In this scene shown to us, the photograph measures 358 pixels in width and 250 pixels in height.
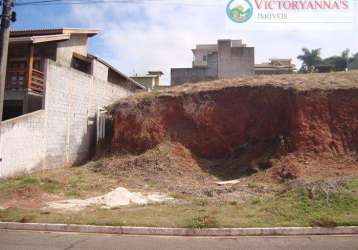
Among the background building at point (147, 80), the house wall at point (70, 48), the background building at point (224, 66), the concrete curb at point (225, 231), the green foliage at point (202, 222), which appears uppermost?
the background building at point (224, 66)

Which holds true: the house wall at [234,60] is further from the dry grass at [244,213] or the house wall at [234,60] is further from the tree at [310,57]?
the dry grass at [244,213]

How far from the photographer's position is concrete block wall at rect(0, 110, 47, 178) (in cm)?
1395

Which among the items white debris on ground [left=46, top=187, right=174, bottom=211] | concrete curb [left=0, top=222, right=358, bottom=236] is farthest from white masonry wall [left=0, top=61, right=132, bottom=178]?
concrete curb [left=0, top=222, right=358, bottom=236]

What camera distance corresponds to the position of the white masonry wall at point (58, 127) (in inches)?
571

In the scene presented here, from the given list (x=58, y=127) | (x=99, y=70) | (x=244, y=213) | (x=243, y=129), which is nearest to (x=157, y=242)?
(x=244, y=213)

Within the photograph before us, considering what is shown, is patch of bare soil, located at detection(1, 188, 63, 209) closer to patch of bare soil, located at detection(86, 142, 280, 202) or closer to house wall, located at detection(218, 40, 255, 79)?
patch of bare soil, located at detection(86, 142, 280, 202)

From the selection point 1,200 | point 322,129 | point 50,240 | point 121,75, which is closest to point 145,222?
point 50,240

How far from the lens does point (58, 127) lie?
17406mm

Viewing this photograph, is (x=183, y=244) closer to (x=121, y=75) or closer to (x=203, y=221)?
(x=203, y=221)

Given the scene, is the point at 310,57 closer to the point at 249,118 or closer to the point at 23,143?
the point at 249,118

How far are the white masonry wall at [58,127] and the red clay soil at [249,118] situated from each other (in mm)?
1610

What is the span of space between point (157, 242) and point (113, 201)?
4.40m

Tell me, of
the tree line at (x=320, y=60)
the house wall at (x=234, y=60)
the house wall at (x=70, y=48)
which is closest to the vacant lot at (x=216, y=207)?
the house wall at (x=70, y=48)

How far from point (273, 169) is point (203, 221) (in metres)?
6.88
